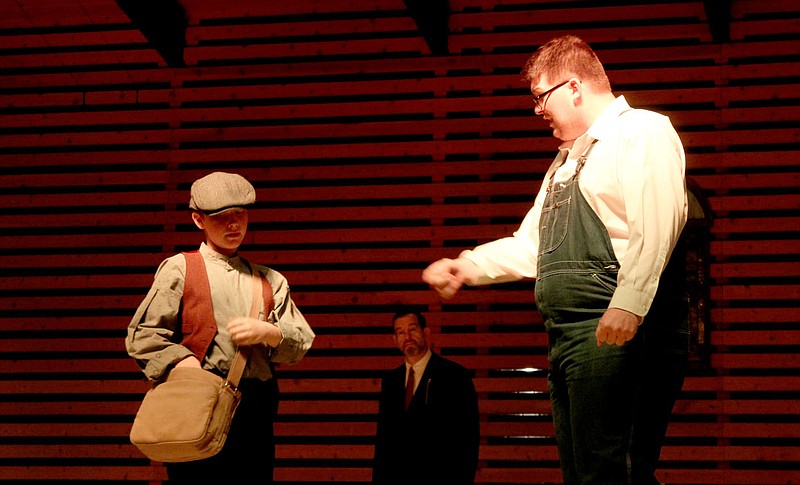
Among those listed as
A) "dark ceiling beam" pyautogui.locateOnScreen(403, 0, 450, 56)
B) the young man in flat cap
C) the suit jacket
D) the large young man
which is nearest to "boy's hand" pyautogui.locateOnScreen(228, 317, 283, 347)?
the young man in flat cap

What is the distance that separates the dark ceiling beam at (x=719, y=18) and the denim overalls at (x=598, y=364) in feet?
14.1

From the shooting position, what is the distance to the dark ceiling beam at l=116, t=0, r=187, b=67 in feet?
23.0

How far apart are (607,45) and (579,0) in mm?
366

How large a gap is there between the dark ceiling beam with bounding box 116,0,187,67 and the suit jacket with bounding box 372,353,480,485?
10.1ft

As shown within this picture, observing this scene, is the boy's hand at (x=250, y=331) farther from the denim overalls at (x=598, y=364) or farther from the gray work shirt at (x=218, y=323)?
the denim overalls at (x=598, y=364)

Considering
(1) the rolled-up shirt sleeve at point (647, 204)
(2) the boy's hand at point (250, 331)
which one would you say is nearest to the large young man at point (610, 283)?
(1) the rolled-up shirt sleeve at point (647, 204)

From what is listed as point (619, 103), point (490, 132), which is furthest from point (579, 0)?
point (619, 103)

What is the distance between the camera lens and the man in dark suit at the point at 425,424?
5609mm

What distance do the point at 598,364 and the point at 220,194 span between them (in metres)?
1.73

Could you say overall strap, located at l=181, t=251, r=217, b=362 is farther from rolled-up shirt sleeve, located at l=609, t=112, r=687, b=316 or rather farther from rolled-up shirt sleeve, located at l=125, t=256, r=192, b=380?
rolled-up shirt sleeve, located at l=609, t=112, r=687, b=316

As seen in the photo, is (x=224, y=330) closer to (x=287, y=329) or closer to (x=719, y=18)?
(x=287, y=329)

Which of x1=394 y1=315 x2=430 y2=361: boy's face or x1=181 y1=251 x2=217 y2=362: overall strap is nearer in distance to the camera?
x1=181 y1=251 x2=217 y2=362: overall strap

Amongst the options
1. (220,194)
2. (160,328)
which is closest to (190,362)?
(160,328)

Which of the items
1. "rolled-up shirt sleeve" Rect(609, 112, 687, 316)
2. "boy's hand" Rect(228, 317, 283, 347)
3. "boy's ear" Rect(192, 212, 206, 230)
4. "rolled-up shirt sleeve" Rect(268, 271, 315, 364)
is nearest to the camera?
"rolled-up shirt sleeve" Rect(609, 112, 687, 316)
